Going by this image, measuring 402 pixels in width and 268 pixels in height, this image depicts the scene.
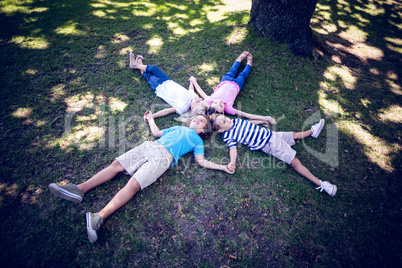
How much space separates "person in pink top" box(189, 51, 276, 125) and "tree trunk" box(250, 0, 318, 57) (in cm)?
147

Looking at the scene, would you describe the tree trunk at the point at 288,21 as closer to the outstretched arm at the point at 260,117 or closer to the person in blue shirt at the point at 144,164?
the outstretched arm at the point at 260,117

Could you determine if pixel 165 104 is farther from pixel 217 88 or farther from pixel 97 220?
pixel 97 220

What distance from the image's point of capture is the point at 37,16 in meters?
5.95

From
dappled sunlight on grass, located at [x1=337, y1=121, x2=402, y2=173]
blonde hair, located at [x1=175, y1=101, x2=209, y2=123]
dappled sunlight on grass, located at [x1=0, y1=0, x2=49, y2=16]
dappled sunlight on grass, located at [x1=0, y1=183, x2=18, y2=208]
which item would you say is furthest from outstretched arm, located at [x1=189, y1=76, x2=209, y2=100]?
dappled sunlight on grass, located at [x1=0, y1=0, x2=49, y2=16]

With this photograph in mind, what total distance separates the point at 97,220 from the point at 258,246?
264cm

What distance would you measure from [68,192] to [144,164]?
1278mm

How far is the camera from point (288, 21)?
17.9ft

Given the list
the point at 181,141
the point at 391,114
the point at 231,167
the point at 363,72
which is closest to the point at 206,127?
the point at 181,141

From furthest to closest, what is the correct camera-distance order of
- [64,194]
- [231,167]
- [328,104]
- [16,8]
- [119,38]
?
[16,8]
[119,38]
[328,104]
[231,167]
[64,194]

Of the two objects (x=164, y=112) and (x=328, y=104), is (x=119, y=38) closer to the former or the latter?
(x=164, y=112)

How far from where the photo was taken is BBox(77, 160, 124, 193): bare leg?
325 centimetres

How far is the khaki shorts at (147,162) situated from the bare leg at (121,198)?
0.38 ft

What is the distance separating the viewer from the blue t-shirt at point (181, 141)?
143 inches

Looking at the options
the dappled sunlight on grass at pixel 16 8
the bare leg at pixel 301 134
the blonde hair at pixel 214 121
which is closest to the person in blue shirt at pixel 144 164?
the blonde hair at pixel 214 121
